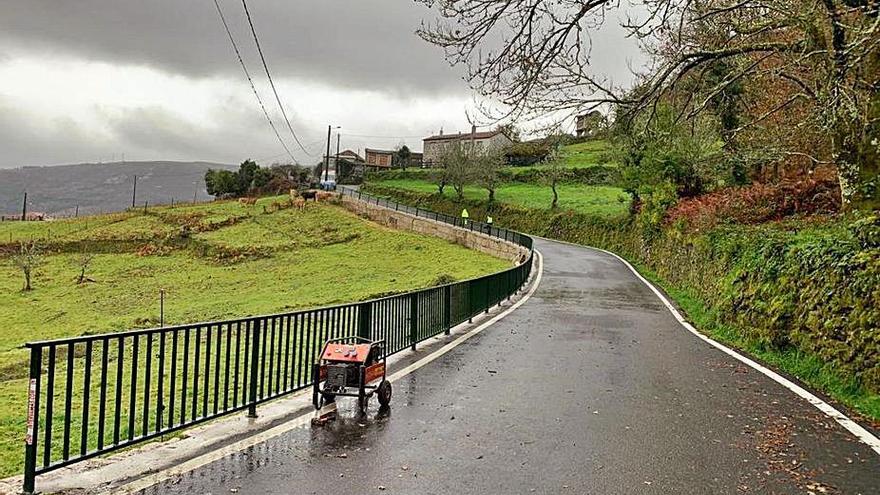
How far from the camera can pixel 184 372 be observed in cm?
584

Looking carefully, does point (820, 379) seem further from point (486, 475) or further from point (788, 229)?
point (788, 229)

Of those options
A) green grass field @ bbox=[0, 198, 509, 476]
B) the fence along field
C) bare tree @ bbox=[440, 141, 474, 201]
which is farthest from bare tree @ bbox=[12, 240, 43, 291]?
bare tree @ bbox=[440, 141, 474, 201]

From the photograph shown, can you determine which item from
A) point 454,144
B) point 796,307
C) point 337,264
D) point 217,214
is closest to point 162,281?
point 337,264

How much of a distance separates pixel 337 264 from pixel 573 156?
4350 centimetres

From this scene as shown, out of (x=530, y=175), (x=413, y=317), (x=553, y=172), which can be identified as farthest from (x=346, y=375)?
(x=530, y=175)

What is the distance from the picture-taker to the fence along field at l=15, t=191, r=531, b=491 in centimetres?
482

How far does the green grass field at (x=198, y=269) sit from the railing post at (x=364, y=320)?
402 centimetres

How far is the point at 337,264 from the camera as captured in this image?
1547 inches

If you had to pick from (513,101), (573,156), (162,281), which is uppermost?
(573,156)

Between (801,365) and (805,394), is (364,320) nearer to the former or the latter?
(805,394)

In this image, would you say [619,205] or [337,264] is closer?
[337,264]

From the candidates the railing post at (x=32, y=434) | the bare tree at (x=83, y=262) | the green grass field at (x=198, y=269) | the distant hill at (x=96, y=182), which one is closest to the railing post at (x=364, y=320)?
the green grass field at (x=198, y=269)

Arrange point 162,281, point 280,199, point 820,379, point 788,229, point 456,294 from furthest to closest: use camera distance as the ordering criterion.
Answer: point 280,199
point 162,281
point 788,229
point 456,294
point 820,379

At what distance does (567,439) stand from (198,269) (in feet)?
125
